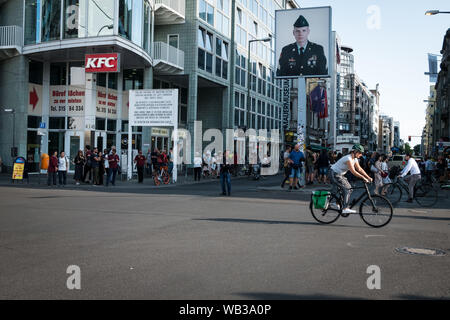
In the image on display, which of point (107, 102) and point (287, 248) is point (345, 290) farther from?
point (107, 102)

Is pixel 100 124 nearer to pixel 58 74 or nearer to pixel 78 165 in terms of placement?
pixel 58 74

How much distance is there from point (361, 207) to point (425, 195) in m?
6.40

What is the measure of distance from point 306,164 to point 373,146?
5854 inches

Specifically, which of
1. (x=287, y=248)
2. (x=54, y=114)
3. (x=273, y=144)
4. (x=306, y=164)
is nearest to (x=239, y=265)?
(x=287, y=248)

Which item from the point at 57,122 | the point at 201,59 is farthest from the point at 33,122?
the point at 201,59

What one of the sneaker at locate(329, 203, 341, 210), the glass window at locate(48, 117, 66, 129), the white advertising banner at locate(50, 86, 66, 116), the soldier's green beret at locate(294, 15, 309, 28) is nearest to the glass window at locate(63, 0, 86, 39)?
the white advertising banner at locate(50, 86, 66, 116)

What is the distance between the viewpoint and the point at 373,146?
6609 inches

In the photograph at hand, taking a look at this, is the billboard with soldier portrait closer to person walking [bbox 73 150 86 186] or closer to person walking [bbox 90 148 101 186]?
person walking [bbox 90 148 101 186]

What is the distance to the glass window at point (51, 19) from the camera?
26.6m

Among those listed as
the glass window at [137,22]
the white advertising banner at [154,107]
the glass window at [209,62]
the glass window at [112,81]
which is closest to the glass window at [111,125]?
the glass window at [112,81]

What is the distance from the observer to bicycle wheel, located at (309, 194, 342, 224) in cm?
1073

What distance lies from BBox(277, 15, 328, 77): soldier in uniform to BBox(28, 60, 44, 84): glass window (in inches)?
576

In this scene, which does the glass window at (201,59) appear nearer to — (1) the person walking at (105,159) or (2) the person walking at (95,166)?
(1) the person walking at (105,159)

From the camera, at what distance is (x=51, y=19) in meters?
27.0
